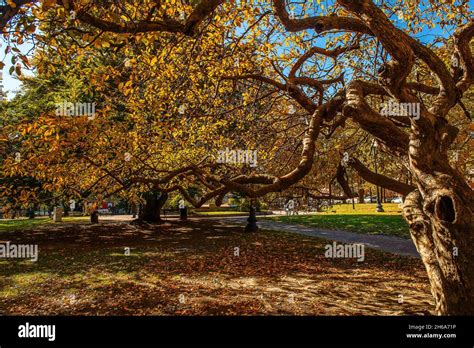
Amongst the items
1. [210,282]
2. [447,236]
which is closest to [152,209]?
[210,282]

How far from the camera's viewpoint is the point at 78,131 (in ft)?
28.9

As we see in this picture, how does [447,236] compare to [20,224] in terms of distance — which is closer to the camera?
[447,236]

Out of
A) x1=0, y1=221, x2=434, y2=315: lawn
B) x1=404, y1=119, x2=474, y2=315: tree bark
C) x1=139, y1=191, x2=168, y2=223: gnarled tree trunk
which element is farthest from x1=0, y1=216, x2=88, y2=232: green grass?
x1=404, y1=119, x2=474, y2=315: tree bark

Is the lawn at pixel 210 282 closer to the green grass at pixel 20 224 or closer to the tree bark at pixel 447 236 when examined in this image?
the tree bark at pixel 447 236

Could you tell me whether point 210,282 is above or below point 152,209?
below

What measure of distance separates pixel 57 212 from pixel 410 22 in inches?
1290

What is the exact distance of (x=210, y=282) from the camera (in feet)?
28.7

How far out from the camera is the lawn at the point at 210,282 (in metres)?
6.65

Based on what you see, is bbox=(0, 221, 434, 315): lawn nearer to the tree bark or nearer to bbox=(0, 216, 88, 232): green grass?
the tree bark

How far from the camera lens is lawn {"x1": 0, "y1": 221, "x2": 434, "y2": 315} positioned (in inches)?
262

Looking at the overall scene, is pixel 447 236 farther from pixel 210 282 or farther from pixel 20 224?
pixel 20 224

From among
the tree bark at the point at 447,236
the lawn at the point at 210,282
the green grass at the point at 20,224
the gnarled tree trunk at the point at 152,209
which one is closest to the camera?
the tree bark at the point at 447,236

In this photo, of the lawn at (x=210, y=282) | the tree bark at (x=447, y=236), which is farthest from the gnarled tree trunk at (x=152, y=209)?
the tree bark at (x=447, y=236)
